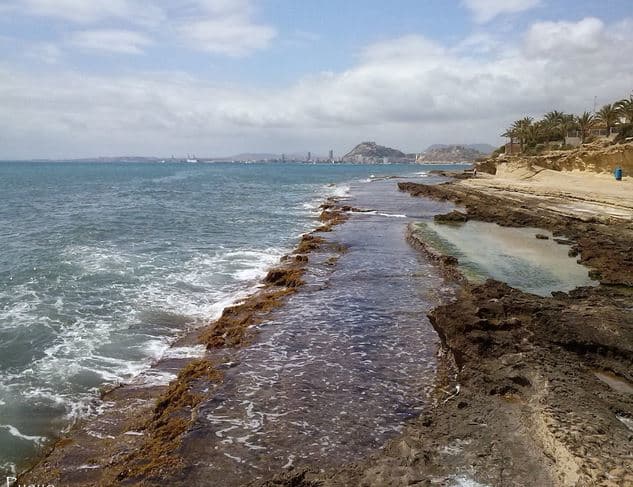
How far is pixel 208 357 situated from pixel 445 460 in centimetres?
585

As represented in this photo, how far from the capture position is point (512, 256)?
63.8ft

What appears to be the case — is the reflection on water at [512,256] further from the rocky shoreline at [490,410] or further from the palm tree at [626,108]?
the palm tree at [626,108]

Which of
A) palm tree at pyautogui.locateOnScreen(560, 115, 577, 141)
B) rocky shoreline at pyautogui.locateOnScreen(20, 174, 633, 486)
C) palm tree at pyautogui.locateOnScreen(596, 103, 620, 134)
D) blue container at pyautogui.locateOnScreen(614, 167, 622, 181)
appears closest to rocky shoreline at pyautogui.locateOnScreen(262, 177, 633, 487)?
rocky shoreline at pyautogui.locateOnScreen(20, 174, 633, 486)

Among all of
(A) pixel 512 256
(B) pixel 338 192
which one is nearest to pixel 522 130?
(B) pixel 338 192

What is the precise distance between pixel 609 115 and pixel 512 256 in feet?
170

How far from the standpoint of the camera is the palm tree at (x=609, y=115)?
57344 millimetres

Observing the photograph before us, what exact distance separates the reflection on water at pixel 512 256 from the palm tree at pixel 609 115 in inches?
1691

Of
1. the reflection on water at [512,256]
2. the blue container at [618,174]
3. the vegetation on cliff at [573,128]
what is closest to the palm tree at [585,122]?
the vegetation on cliff at [573,128]

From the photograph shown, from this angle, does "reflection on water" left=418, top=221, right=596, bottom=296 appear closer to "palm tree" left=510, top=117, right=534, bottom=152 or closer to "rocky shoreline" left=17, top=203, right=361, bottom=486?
"rocky shoreline" left=17, top=203, right=361, bottom=486

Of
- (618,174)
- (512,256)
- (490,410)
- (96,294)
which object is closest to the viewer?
(490,410)

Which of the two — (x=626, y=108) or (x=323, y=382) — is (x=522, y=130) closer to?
(x=626, y=108)

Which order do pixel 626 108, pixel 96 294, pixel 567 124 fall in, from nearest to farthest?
pixel 96 294 → pixel 626 108 → pixel 567 124

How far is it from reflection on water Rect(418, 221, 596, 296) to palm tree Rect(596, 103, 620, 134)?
42946 millimetres

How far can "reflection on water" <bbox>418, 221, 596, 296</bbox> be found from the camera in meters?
15.5
